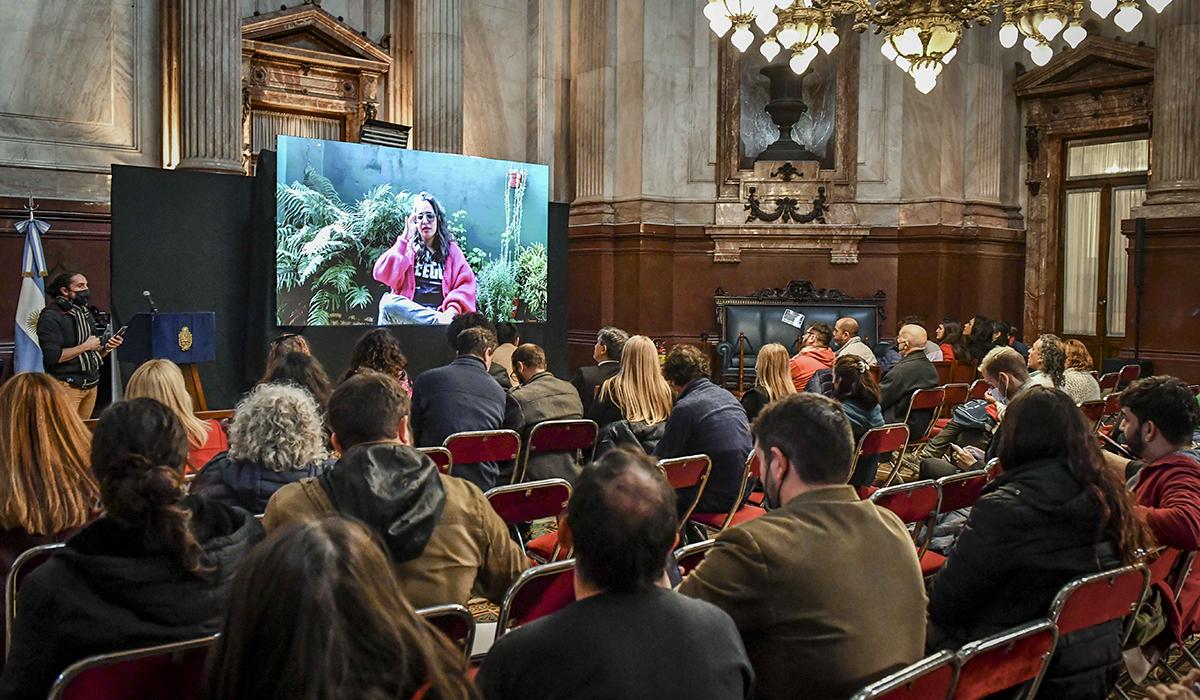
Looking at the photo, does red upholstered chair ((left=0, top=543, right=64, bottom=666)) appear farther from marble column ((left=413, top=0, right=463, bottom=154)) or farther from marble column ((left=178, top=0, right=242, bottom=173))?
marble column ((left=413, top=0, right=463, bottom=154))

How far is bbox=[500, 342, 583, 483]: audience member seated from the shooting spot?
15.9 ft

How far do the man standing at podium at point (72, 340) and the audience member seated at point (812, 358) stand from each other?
492 cm

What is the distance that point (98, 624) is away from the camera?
1893mm

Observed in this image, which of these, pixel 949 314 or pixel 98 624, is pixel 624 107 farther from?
pixel 98 624

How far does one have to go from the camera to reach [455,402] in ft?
15.5

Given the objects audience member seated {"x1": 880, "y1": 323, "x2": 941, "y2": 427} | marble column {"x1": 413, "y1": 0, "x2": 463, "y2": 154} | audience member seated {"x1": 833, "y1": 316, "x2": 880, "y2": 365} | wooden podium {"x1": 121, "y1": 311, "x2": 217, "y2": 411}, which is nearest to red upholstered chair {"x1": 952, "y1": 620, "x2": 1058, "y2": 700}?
audience member seated {"x1": 880, "y1": 323, "x2": 941, "y2": 427}

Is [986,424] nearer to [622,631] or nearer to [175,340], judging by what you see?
[622,631]

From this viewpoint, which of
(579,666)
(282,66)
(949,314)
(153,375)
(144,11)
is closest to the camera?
(579,666)

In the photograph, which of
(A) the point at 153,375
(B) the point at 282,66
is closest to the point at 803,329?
(B) the point at 282,66

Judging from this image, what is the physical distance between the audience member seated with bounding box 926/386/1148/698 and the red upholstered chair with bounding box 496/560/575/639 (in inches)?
41.6

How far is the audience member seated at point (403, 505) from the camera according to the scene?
235cm

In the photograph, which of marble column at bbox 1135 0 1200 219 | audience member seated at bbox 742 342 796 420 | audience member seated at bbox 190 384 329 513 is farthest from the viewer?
marble column at bbox 1135 0 1200 219

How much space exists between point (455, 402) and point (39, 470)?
7.17 ft

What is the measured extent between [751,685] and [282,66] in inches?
414
